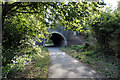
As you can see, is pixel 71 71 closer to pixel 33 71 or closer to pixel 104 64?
pixel 33 71

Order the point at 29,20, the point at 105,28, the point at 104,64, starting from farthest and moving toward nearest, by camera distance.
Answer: the point at 105,28 < the point at 104,64 < the point at 29,20

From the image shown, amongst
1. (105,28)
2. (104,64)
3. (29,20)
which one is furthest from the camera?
(105,28)

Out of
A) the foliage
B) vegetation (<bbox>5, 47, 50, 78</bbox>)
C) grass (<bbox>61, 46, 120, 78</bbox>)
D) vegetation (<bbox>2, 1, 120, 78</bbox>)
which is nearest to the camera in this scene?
vegetation (<bbox>2, 1, 120, 78</bbox>)

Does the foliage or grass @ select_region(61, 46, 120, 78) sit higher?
the foliage

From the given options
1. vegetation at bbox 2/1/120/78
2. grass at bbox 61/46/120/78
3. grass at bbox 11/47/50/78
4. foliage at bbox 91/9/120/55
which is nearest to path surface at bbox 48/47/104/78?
grass at bbox 11/47/50/78

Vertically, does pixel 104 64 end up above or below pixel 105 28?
below

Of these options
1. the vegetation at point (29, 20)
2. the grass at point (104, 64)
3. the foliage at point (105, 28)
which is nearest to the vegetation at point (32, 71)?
the vegetation at point (29, 20)

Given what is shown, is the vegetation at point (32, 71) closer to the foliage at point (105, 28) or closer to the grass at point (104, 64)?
the grass at point (104, 64)

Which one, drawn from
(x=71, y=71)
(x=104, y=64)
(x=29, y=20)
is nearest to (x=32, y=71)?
(x=71, y=71)

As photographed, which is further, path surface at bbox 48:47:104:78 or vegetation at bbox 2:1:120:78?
path surface at bbox 48:47:104:78

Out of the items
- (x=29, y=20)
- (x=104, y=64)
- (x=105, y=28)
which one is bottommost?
(x=104, y=64)

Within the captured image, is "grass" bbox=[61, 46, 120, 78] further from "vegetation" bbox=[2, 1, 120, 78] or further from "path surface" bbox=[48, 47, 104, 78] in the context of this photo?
"vegetation" bbox=[2, 1, 120, 78]

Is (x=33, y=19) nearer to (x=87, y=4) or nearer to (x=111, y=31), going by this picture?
(x=87, y=4)

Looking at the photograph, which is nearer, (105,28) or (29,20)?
(29,20)
